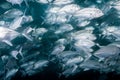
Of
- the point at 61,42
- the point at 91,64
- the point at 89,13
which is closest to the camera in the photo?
the point at 91,64

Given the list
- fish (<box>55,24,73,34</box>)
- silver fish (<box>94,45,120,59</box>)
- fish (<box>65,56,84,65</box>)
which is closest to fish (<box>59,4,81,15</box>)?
fish (<box>55,24,73,34</box>)

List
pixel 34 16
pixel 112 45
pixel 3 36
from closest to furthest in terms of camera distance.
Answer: pixel 112 45 → pixel 3 36 → pixel 34 16

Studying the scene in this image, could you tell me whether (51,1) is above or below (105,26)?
above

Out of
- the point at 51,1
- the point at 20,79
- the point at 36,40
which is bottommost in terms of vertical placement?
the point at 20,79

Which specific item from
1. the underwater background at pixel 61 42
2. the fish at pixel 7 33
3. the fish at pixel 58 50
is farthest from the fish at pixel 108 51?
the fish at pixel 7 33

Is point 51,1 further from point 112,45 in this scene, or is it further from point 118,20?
point 112,45

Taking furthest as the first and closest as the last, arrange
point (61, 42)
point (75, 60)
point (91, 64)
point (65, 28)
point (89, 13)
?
point (65, 28) → point (61, 42) → point (89, 13) → point (75, 60) → point (91, 64)

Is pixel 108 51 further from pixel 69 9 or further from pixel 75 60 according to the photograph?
pixel 69 9

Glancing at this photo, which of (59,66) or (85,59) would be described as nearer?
(85,59)

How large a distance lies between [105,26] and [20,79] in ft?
10.8

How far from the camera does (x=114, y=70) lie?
6.55 m

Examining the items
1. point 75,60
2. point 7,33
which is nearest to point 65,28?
point 75,60

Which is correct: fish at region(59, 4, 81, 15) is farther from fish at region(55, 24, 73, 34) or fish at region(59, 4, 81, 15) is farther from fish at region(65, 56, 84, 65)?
fish at region(65, 56, 84, 65)

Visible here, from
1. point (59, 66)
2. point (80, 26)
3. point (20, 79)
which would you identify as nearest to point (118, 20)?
point (80, 26)
